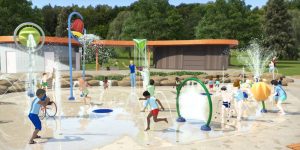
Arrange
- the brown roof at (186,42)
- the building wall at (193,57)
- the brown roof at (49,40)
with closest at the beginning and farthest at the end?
1. the brown roof at (49,40)
2. the brown roof at (186,42)
3. the building wall at (193,57)

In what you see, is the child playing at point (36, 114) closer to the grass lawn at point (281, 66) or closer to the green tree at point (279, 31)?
the grass lawn at point (281, 66)

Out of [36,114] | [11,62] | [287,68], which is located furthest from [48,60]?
[287,68]

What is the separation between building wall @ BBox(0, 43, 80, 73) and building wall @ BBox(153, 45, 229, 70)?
491 inches

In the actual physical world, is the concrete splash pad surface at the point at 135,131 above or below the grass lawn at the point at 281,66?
below

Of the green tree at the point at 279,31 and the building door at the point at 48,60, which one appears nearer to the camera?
the building door at the point at 48,60

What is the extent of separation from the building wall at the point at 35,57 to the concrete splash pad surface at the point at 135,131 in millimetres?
18951

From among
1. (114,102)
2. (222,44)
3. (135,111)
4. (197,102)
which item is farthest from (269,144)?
(222,44)

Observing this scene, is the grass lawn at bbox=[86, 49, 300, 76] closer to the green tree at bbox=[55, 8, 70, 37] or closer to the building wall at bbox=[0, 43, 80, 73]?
the building wall at bbox=[0, 43, 80, 73]

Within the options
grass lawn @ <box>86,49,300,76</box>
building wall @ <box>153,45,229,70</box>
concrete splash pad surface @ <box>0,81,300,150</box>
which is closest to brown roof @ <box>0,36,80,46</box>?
grass lawn @ <box>86,49,300,76</box>

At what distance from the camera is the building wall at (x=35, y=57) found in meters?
32.2

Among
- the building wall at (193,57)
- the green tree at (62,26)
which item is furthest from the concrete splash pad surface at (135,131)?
the green tree at (62,26)

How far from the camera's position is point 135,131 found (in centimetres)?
1010

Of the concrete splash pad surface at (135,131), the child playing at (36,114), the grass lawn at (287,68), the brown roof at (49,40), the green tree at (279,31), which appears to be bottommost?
the concrete splash pad surface at (135,131)

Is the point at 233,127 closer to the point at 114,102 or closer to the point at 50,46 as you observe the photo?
the point at 114,102
